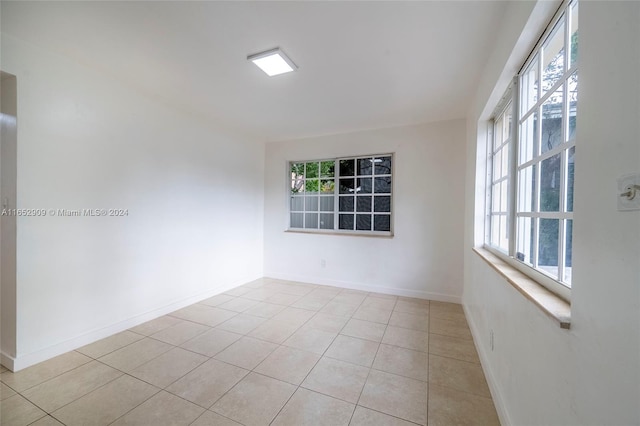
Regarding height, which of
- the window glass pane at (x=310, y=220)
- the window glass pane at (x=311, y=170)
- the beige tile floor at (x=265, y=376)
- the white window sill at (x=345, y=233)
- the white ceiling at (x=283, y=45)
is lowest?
the beige tile floor at (x=265, y=376)

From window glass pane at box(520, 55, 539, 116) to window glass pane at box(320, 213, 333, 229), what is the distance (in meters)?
2.95

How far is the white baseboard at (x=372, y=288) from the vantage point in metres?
3.44

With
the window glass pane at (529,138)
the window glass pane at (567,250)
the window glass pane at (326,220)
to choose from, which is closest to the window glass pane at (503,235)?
the window glass pane at (529,138)

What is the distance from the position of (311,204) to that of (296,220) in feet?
1.38

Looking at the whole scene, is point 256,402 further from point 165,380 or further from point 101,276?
point 101,276

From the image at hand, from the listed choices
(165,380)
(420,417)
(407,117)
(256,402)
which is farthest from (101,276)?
(407,117)

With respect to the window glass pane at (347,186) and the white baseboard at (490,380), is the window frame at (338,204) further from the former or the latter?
the white baseboard at (490,380)

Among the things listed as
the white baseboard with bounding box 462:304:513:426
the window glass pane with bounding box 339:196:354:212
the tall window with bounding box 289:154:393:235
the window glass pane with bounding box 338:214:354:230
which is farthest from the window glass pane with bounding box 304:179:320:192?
the white baseboard with bounding box 462:304:513:426

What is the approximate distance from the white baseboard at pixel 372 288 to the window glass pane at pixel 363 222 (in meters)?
0.88

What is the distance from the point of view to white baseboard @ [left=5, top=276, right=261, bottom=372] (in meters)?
1.92

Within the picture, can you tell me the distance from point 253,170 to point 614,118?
421 centimetres

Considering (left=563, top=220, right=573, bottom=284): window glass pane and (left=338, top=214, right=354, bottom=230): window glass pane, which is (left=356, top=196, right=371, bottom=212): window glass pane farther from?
(left=563, top=220, right=573, bottom=284): window glass pane

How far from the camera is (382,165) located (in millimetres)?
3838

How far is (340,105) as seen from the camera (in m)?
2.97
